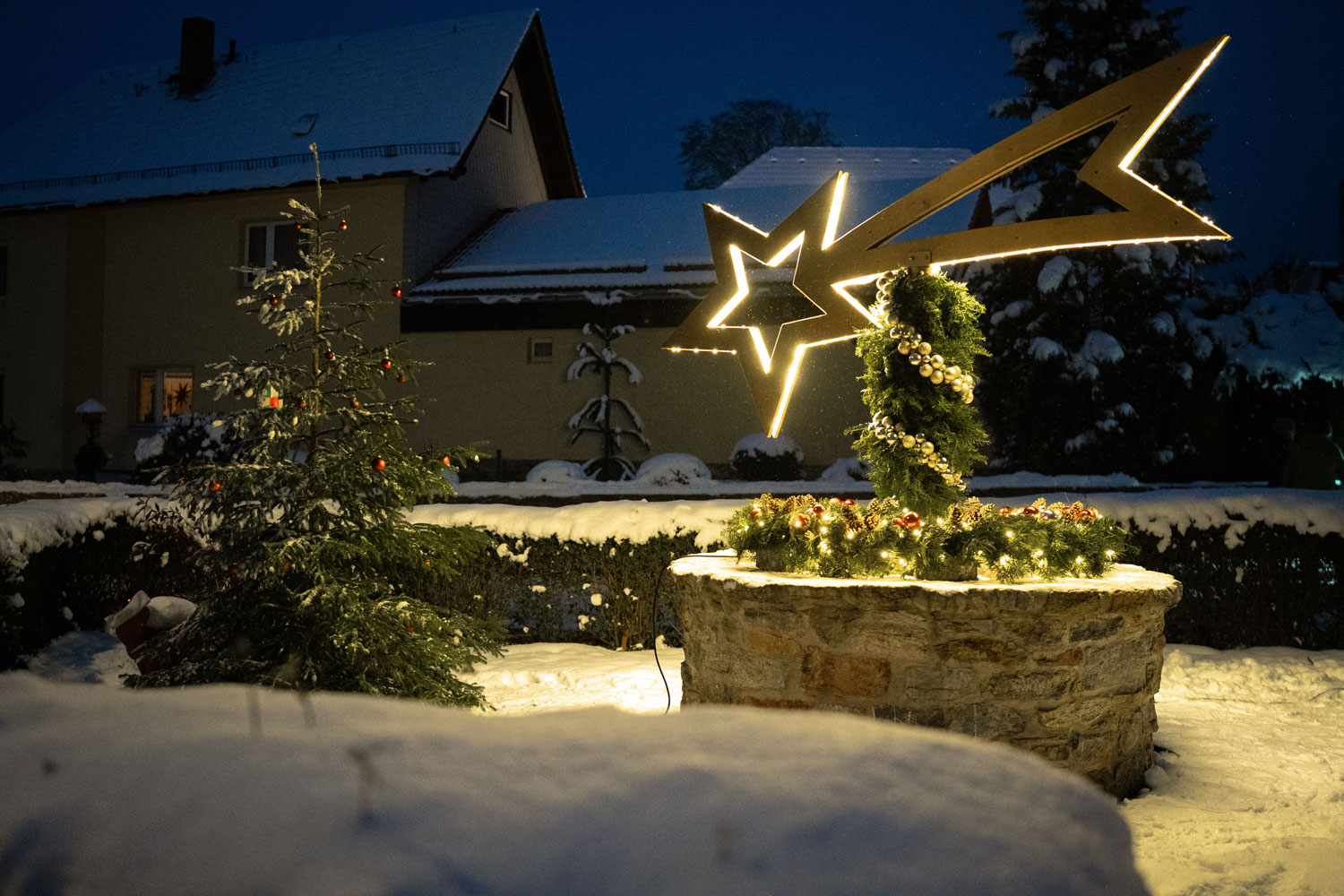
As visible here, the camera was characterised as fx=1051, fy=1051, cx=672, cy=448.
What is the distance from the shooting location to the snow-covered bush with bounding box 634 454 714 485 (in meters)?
15.0

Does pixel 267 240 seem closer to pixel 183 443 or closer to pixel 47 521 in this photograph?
pixel 183 443

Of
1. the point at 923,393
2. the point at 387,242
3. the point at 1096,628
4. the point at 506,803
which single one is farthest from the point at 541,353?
the point at 506,803

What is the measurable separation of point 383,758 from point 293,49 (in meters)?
25.8

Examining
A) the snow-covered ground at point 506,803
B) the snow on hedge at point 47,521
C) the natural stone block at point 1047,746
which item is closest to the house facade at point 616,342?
the snow on hedge at point 47,521

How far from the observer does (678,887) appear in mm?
1244

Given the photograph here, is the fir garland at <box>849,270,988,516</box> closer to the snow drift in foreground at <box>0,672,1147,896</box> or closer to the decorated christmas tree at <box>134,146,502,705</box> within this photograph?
the decorated christmas tree at <box>134,146,502,705</box>

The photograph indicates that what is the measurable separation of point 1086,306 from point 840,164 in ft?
40.3

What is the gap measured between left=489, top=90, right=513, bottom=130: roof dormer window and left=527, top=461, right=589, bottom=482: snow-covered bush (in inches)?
380

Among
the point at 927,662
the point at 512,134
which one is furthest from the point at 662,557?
the point at 512,134

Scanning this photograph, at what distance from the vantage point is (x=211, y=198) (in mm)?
20844

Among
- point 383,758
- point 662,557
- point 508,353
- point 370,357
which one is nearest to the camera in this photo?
point 383,758

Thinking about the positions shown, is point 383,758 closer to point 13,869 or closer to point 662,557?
point 13,869

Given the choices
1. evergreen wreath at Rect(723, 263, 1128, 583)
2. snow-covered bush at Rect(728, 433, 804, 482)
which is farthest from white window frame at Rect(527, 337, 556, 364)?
evergreen wreath at Rect(723, 263, 1128, 583)

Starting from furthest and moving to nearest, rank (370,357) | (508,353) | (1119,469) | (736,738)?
1. (508,353)
2. (1119,469)
3. (370,357)
4. (736,738)
